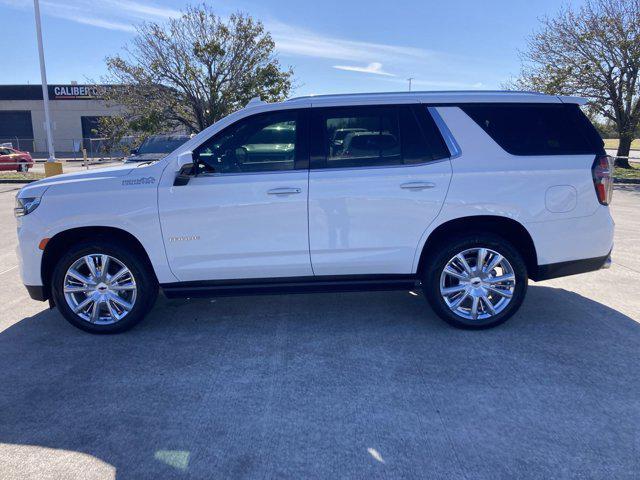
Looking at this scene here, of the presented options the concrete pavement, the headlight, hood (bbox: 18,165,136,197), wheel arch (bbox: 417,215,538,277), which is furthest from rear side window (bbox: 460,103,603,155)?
the headlight

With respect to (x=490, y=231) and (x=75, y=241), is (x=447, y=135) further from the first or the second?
(x=75, y=241)

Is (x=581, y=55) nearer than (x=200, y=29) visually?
No

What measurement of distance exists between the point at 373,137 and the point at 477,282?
157 cm

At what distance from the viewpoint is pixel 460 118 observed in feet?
15.1

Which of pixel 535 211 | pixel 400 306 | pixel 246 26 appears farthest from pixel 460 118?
pixel 246 26

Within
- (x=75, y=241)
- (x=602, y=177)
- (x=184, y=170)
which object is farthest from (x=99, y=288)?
(x=602, y=177)

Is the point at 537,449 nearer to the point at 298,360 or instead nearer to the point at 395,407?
the point at 395,407

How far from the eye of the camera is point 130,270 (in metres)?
4.54

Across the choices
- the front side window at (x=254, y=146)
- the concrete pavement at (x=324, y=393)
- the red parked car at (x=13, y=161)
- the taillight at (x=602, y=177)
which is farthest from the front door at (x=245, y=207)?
the red parked car at (x=13, y=161)

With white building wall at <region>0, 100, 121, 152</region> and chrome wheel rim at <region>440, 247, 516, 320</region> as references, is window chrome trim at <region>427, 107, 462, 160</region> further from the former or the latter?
white building wall at <region>0, 100, 121, 152</region>

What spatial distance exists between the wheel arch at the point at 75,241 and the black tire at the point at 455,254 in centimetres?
246

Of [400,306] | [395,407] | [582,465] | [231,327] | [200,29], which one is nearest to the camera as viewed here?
[582,465]

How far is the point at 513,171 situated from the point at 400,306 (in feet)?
5.67

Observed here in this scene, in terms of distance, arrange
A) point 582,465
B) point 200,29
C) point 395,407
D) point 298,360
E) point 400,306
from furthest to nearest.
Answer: point 200,29 < point 400,306 < point 298,360 < point 395,407 < point 582,465
